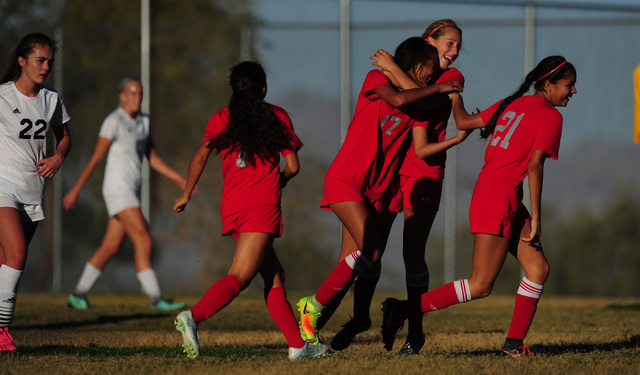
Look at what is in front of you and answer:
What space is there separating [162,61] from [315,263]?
14.1 ft

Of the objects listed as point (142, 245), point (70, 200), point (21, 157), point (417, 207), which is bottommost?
point (142, 245)

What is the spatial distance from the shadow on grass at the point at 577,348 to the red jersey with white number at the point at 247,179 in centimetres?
161

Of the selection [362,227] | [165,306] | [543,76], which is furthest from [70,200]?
[543,76]

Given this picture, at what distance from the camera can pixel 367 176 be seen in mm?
5578

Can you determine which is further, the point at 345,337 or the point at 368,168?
the point at 345,337

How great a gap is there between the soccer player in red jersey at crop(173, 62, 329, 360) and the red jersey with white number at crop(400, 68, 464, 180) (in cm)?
89

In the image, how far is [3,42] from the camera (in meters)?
13.5

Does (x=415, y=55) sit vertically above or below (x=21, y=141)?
above

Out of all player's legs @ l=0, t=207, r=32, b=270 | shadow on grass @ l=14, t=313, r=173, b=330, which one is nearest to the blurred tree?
shadow on grass @ l=14, t=313, r=173, b=330

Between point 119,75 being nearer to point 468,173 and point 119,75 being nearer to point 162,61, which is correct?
point 162,61

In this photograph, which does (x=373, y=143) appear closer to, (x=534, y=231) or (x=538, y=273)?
(x=534, y=231)

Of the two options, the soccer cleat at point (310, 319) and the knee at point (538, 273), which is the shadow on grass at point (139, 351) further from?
the knee at point (538, 273)

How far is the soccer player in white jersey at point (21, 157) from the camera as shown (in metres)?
5.92

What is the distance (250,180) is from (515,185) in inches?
62.3
